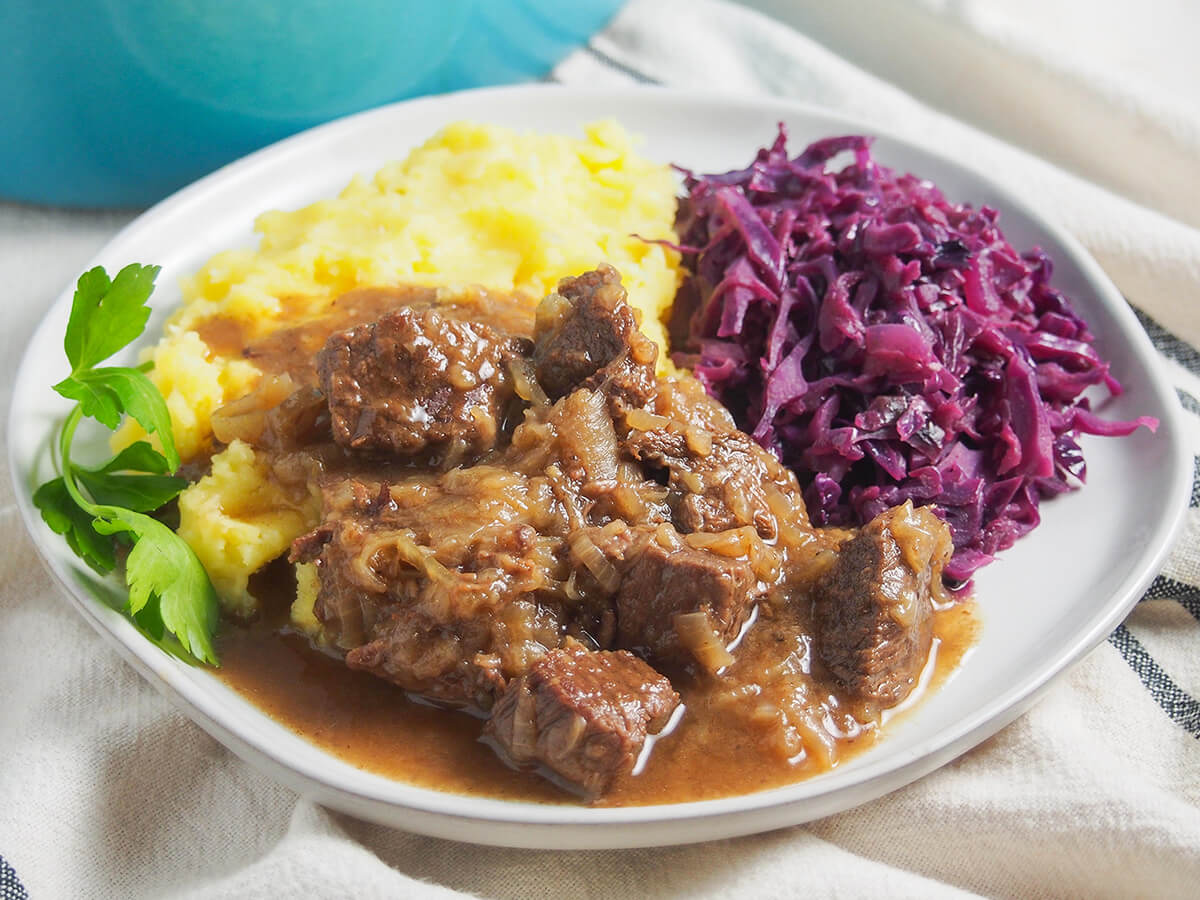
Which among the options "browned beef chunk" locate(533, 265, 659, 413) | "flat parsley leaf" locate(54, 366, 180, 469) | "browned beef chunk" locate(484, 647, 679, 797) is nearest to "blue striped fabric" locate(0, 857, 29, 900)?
"flat parsley leaf" locate(54, 366, 180, 469)

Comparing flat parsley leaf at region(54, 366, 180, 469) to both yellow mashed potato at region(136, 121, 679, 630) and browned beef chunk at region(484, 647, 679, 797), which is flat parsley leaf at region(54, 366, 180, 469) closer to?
yellow mashed potato at region(136, 121, 679, 630)

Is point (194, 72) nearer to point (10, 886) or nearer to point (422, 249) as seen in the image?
point (422, 249)

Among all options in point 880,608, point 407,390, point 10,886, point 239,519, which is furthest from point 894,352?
point 10,886

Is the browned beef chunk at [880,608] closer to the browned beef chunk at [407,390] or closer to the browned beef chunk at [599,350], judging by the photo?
the browned beef chunk at [599,350]

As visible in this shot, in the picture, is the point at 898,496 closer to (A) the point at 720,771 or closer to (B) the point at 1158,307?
(A) the point at 720,771

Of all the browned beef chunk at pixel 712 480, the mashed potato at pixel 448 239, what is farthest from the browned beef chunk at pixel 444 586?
the mashed potato at pixel 448 239
